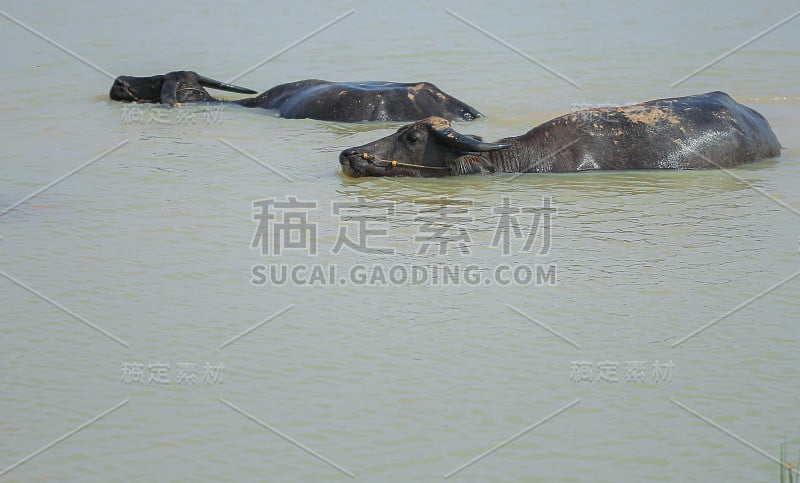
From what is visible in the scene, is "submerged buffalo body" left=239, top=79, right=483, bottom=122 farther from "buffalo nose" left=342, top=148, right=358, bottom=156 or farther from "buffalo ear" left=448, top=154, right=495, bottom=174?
"buffalo nose" left=342, top=148, right=358, bottom=156

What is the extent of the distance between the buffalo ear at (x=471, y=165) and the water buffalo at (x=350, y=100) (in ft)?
6.16

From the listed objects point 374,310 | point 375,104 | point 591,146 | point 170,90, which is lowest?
point 374,310

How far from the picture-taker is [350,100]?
11508mm

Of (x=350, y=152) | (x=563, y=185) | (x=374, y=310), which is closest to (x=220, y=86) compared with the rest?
(x=350, y=152)

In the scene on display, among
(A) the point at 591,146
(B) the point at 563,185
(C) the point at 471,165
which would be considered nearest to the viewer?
(B) the point at 563,185

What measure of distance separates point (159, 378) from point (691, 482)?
2.40m

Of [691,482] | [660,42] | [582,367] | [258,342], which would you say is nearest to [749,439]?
[691,482]

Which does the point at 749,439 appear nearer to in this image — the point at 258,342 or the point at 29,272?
the point at 258,342

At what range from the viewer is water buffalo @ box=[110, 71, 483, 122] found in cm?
1126

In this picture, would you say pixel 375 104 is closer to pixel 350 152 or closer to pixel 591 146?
pixel 350 152

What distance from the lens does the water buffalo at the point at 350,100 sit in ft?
36.9

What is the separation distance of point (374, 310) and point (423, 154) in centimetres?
320

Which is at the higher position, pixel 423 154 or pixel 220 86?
pixel 220 86

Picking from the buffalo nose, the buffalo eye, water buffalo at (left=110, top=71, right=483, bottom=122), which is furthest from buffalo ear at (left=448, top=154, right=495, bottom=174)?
water buffalo at (left=110, top=71, right=483, bottom=122)
